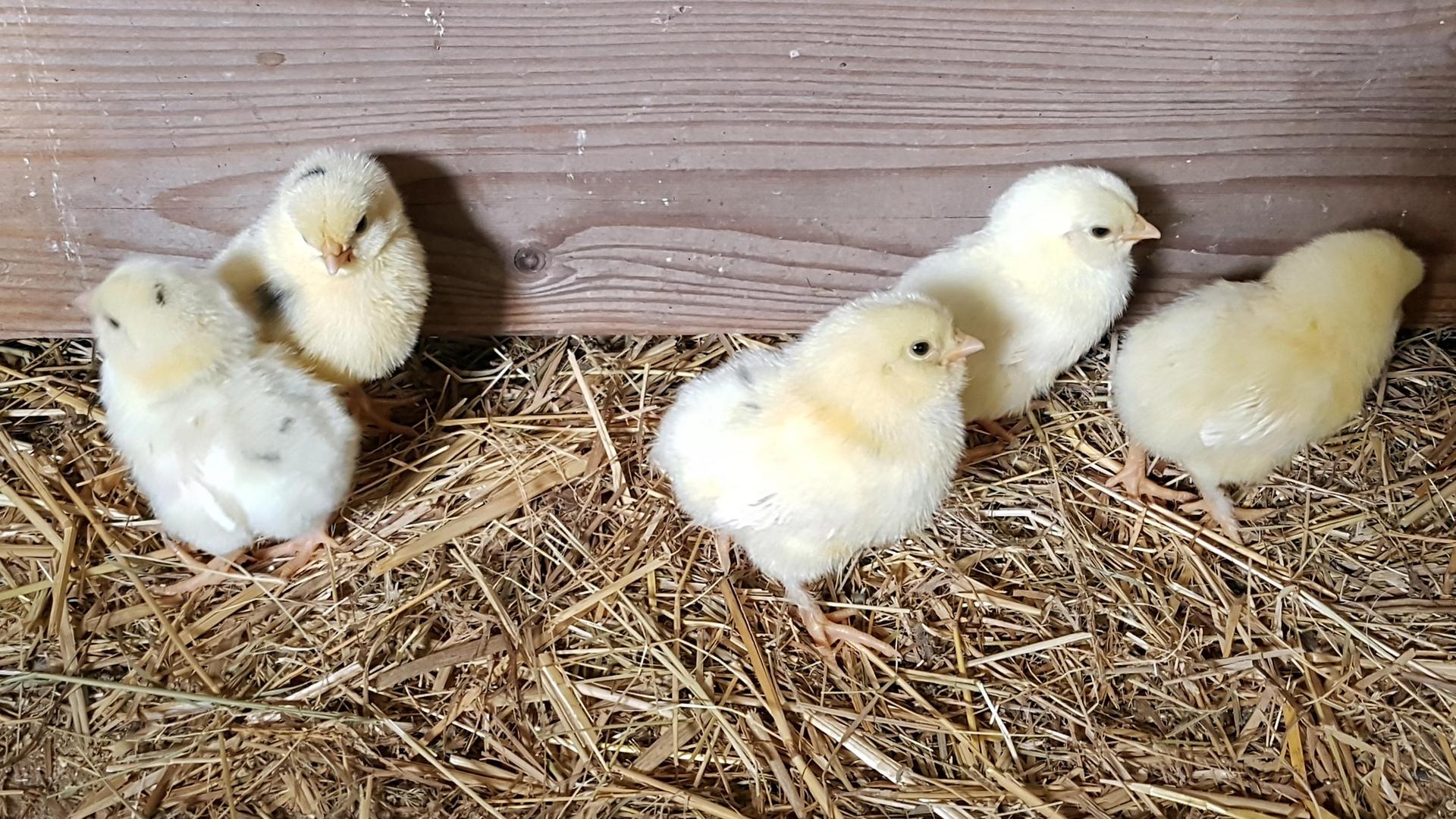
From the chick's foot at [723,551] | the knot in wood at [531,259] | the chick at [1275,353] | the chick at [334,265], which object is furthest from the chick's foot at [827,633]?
the chick at [334,265]

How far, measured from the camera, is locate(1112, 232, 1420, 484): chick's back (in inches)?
65.4

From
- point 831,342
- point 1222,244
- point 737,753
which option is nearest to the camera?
point 831,342

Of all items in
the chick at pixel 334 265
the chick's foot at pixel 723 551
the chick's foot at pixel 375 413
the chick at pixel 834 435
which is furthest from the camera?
the chick's foot at pixel 375 413

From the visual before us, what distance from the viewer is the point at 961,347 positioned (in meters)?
1.50

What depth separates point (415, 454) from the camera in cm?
→ 199

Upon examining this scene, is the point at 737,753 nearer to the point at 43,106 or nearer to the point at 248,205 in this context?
the point at 248,205

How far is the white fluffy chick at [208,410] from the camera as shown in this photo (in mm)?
1526

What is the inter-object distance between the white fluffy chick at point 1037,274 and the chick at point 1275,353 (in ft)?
0.46

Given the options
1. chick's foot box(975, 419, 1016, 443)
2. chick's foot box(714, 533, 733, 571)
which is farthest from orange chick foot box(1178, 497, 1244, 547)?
chick's foot box(714, 533, 733, 571)

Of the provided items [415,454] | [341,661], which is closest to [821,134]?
[415,454]

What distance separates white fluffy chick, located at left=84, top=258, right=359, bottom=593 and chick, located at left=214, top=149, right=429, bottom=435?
76 mm

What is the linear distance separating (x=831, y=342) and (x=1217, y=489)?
930 mm

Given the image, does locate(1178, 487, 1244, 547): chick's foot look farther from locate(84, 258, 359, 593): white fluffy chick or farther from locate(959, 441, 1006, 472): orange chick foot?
locate(84, 258, 359, 593): white fluffy chick

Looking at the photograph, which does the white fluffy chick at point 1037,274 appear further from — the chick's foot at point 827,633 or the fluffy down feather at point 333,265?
the fluffy down feather at point 333,265
